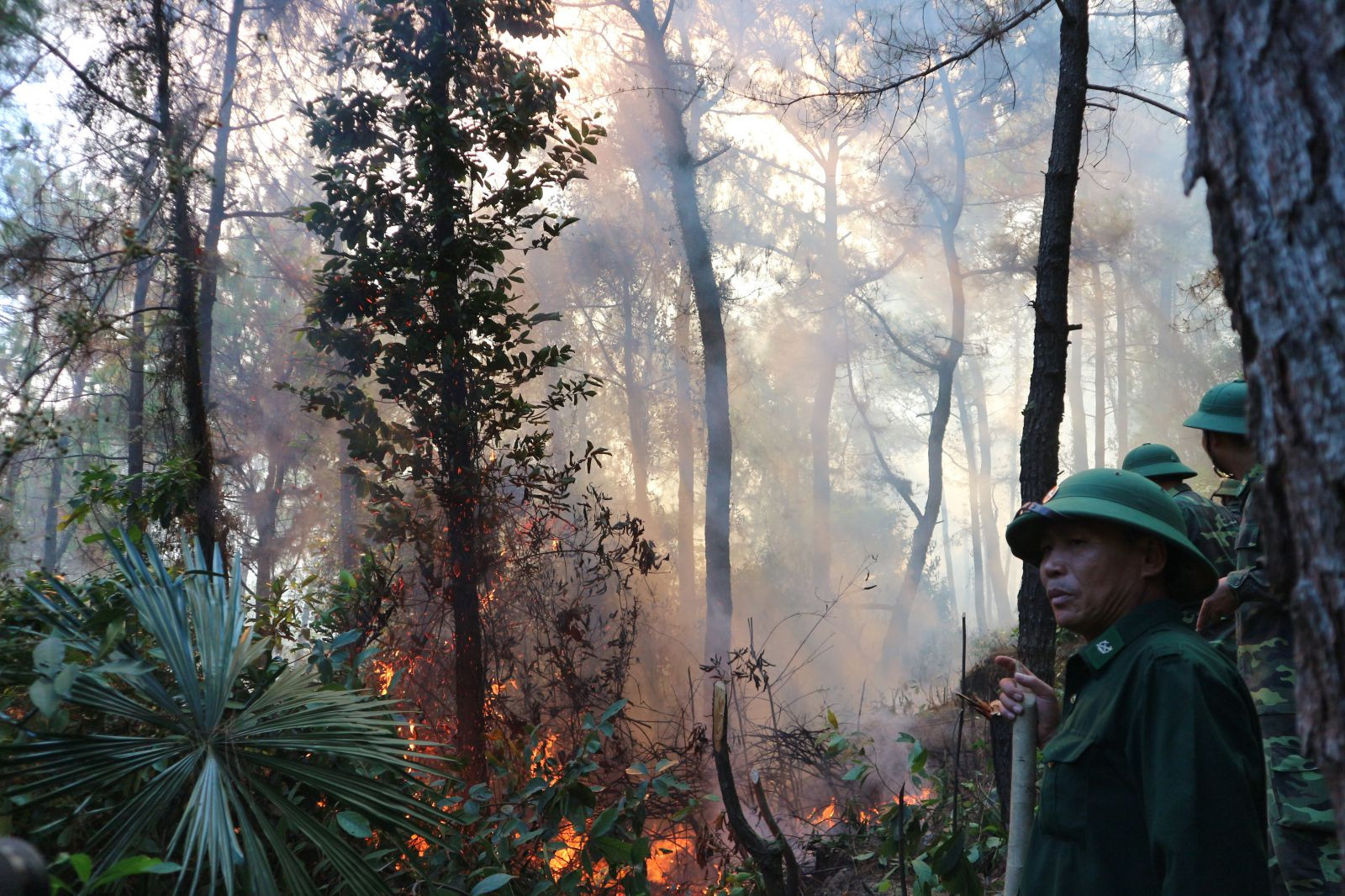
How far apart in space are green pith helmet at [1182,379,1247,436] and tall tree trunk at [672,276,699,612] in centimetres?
1661

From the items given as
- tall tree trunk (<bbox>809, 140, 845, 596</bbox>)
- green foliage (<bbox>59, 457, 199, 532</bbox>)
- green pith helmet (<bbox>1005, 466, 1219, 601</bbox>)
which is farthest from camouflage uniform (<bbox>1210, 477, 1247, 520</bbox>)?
tall tree trunk (<bbox>809, 140, 845, 596</bbox>)

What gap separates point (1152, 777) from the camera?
5.19 feet

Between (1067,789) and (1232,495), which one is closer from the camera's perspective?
(1067,789)

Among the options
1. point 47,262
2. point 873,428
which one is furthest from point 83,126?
point 873,428

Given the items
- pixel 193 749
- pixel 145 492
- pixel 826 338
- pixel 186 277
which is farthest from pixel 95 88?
pixel 826 338

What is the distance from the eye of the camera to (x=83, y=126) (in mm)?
7551

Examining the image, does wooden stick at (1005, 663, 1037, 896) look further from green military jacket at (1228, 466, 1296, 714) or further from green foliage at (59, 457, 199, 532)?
green foliage at (59, 457, 199, 532)

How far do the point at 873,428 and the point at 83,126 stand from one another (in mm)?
27172

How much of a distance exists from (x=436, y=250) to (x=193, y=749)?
155 inches

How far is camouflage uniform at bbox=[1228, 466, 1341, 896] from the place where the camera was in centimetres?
276

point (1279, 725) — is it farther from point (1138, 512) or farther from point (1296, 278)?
point (1296, 278)

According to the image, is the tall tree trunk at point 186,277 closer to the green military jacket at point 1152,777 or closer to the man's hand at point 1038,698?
the man's hand at point 1038,698

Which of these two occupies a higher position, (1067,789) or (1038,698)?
(1038,698)

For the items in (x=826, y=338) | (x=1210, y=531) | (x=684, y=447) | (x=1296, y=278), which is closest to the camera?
(x=1296, y=278)
